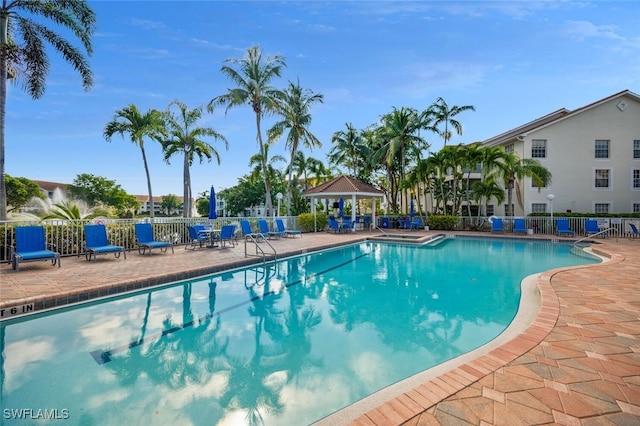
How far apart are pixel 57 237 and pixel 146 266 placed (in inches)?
141

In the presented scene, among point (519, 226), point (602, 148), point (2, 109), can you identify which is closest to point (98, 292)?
point (2, 109)

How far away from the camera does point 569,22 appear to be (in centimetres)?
1069

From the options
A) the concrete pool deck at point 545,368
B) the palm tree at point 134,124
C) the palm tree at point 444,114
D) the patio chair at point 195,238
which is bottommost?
the concrete pool deck at point 545,368

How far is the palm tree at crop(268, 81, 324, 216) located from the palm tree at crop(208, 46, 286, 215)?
3.52 feet

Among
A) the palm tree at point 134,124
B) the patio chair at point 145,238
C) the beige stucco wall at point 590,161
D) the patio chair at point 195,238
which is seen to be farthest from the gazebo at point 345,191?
the beige stucco wall at point 590,161

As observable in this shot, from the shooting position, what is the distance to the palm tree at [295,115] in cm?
2130

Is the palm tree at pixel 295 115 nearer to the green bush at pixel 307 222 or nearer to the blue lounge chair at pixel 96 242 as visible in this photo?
the green bush at pixel 307 222

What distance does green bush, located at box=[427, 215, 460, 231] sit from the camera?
21328 millimetres

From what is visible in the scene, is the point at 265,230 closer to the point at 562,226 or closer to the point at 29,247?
the point at 29,247

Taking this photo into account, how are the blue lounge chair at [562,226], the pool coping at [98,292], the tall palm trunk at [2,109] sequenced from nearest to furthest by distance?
the pool coping at [98,292] → the tall palm trunk at [2,109] → the blue lounge chair at [562,226]

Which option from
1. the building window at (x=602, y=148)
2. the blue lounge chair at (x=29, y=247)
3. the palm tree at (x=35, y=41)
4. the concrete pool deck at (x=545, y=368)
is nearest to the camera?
the concrete pool deck at (x=545, y=368)

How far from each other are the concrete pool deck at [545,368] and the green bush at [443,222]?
50.1 feet

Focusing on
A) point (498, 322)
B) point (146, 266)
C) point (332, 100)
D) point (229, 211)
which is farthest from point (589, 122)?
point (229, 211)

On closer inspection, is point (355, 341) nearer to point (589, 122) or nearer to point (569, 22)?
point (569, 22)
